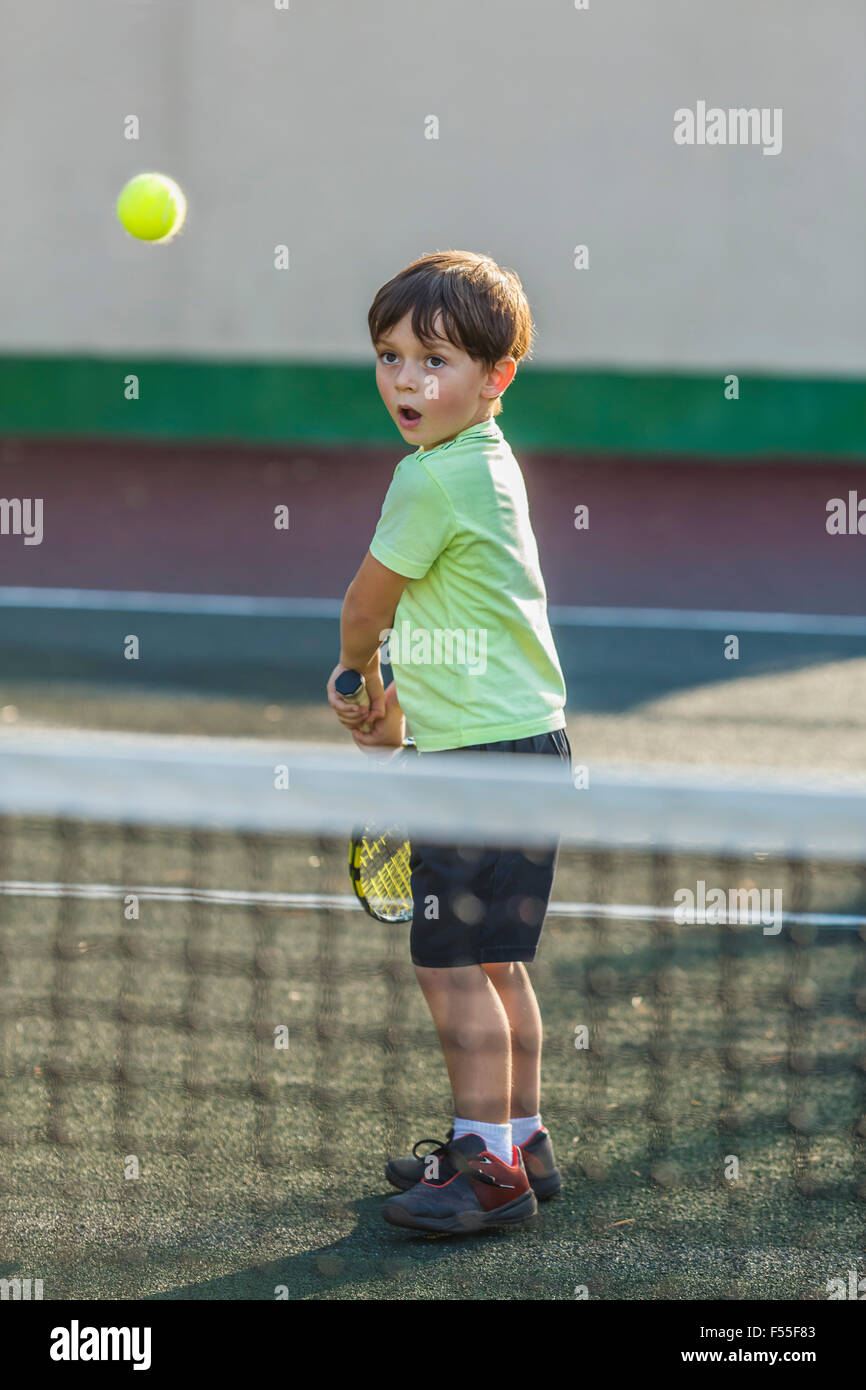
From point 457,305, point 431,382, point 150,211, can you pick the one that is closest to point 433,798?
point 431,382

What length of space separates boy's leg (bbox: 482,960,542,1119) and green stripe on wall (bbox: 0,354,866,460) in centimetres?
894

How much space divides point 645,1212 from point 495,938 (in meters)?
0.59

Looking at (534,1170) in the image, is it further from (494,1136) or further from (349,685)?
(349,685)

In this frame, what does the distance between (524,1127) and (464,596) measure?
98 centimetres

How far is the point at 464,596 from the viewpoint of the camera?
272 cm

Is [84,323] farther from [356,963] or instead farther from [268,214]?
[356,963]

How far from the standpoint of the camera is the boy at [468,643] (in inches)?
104

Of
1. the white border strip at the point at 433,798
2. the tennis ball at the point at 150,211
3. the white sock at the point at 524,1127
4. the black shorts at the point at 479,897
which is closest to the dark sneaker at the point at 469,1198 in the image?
the white sock at the point at 524,1127

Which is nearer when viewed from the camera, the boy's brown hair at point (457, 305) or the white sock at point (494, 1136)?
the boy's brown hair at point (457, 305)

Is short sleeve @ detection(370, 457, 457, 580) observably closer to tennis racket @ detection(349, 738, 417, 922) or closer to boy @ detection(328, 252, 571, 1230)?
boy @ detection(328, 252, 571, 1230)

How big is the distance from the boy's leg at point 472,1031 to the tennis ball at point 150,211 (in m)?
2.80

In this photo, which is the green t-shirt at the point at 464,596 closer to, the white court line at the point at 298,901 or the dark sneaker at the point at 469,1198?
the dark sneaker at the point at 469,1198

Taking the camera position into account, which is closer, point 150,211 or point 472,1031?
point 472,1031
